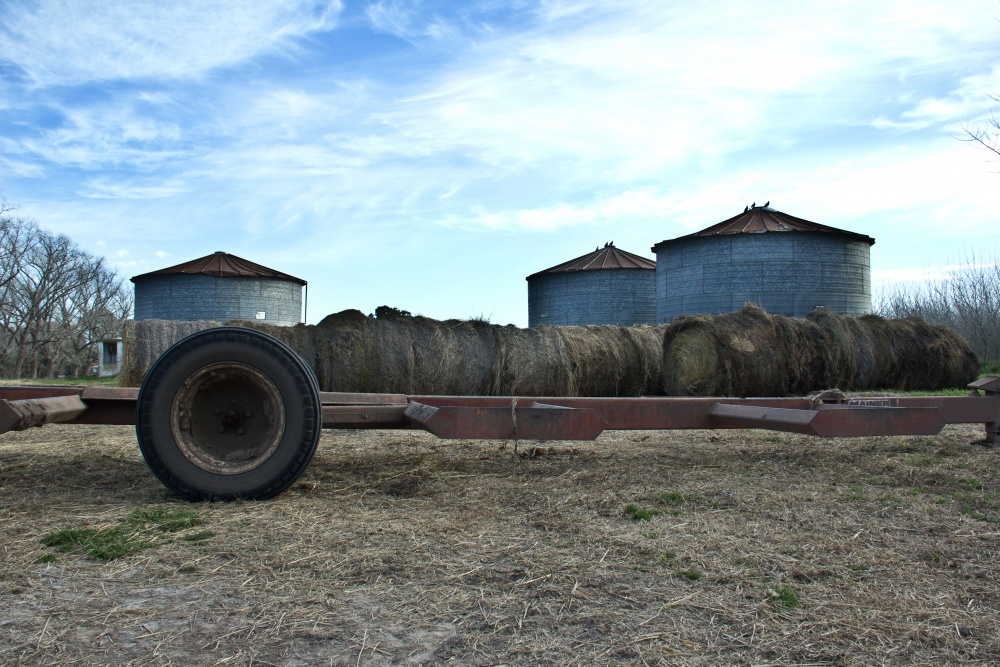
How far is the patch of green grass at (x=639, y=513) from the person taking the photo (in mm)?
3525

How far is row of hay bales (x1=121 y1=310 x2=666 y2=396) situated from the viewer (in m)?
10.0

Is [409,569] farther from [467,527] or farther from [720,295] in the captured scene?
[720,295]

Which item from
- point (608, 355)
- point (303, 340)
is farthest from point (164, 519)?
point (608, 355)

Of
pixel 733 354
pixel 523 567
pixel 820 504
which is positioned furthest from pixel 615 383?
pixel 523 567

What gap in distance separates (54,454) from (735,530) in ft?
16.4

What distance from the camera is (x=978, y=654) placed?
6.88ft

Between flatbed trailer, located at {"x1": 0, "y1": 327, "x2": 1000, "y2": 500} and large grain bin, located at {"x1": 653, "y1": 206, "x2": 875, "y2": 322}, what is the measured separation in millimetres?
16167

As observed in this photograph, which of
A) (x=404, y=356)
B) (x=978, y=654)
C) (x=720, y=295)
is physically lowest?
(x=978, y=654)

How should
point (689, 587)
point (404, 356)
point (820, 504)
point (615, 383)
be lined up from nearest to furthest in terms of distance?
point (689, 587), point (820, 504), point (404, 356), point (615, 383)

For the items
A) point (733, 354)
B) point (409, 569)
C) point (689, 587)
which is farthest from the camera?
point (733, 354)

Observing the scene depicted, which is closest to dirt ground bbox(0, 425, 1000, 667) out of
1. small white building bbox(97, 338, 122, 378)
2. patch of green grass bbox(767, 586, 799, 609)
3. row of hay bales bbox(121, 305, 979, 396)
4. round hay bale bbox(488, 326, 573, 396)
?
patch of green grass bbox(767, 586, 799, 609)

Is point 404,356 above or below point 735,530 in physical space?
above

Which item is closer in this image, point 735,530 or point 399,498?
point 735,530

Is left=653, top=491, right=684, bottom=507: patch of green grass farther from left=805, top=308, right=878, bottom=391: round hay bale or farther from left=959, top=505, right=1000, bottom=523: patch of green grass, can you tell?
left=805, top=308, right=878, bottom=391: round hay bale
